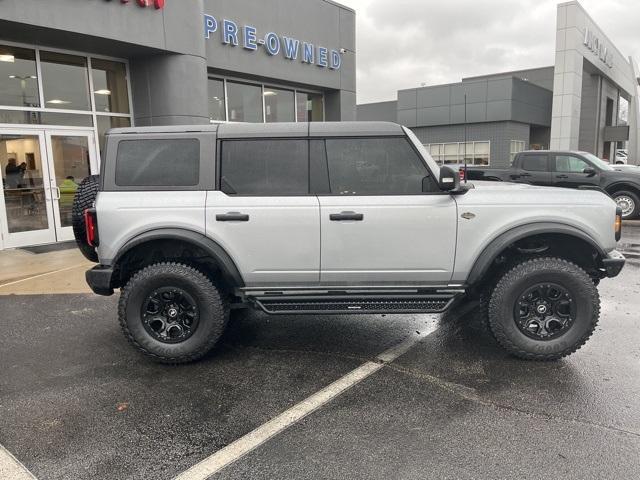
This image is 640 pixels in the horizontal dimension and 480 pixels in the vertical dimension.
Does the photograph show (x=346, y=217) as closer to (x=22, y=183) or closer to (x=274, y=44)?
(x=22, y=183)

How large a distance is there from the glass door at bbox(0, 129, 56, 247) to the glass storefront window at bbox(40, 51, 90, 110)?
83 centimetres

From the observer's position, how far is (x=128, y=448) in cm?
302

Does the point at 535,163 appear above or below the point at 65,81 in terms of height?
below

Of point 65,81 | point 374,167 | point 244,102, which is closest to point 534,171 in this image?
point 244,102

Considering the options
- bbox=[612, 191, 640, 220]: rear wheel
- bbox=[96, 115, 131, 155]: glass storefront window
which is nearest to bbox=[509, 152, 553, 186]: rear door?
bbox=[612, 191, 640, 220]: rear wheel

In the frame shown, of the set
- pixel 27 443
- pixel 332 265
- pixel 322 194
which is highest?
pixel 322 194

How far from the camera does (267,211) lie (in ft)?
13.6

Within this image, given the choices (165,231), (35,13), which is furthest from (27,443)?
(35,13)

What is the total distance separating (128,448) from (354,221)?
7.49 feet

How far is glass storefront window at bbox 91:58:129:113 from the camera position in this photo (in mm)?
10539

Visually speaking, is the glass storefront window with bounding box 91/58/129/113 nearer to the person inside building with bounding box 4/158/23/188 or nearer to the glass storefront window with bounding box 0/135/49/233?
the glass storefront window with bounding box 0/135/49/233

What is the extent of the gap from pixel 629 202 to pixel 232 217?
11704 millimetres

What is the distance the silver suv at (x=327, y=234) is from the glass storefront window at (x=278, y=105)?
10187mm

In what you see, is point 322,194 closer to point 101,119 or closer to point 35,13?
point 35,13
